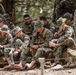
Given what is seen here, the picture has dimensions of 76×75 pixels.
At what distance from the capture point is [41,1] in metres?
15.7

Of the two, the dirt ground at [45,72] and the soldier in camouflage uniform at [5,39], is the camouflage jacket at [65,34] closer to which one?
the dirt ground at [45,72]

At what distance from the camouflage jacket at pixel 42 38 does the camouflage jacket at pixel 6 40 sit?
677 mm

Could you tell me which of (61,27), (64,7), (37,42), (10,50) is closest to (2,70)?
(10,50)

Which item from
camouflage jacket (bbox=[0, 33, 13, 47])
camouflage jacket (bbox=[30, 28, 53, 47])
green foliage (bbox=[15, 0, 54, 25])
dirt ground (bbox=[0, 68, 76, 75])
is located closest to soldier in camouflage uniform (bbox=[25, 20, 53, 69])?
camouflage jacket (bbox=[30, 28, 53, 47])

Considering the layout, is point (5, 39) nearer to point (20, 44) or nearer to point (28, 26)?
point (20, 44)

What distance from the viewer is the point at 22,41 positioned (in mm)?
10961

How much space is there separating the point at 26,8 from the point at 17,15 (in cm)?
62

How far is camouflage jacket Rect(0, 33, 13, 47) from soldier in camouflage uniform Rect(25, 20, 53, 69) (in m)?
0.68

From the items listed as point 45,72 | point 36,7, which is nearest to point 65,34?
point 45,72

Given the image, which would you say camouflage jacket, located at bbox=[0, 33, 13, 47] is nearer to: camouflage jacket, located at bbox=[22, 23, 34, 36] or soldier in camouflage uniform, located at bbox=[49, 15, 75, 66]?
camouflage jacket, located at bbox=[22, 23, 34, 36]

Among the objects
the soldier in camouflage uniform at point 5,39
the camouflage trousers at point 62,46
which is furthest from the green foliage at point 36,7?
the camouflage trousers at point 62,46

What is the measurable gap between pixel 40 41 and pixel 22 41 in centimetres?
57

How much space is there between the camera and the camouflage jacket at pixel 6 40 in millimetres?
10945

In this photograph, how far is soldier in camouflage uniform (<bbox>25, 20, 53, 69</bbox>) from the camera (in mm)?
10359
